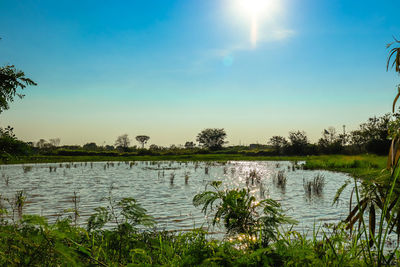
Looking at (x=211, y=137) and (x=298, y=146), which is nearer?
(x=298, y=146)

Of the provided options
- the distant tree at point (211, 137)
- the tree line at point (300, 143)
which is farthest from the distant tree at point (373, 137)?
the distant tree at point (211, 137)

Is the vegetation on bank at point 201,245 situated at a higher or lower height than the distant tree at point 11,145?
lower

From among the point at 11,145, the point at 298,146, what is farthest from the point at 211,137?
the point at 11,145

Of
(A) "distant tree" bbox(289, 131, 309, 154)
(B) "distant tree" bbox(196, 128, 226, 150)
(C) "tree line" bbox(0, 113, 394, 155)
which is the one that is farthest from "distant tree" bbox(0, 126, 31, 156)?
(B) "distant tree" bbox(196, 128, 226, 150)

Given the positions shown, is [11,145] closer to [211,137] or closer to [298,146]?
[298,146]

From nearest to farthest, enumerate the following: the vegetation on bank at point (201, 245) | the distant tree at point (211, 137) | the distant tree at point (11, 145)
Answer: the vegetation on bank at point (201, 245), the distant tree at point (11, 145), the distant tree at point (211, 137)

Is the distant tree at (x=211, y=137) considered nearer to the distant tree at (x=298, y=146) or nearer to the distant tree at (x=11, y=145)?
the distant tree at (x=298, y=146)

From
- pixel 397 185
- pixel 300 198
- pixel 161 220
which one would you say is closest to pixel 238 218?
pixel 397 185

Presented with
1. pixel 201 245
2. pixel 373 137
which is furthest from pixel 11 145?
pixel 373 137

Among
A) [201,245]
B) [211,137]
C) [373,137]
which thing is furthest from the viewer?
[211,137]

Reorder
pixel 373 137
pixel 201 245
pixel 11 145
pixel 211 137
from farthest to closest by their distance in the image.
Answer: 1. pixel 211 137
2. pixel 373 137
3. pixel 11 145
4. pixel 201 245

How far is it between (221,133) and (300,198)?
13847 centimetres

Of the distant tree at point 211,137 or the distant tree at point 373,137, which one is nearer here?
the distant tree at point 373,137

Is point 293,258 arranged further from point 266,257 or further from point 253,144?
point 253,144
